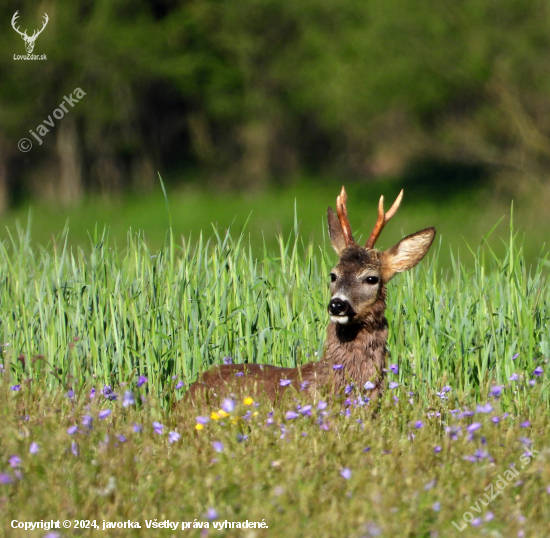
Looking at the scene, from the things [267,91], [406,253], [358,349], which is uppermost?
[267,91]

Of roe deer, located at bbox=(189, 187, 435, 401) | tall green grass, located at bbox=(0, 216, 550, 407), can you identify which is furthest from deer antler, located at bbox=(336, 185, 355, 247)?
tall green grass, located at bbox=(0, 216, 550, 407)

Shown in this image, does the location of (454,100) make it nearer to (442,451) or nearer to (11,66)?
(11,66)

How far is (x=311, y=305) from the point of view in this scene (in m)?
5.98

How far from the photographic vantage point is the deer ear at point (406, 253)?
221 inches

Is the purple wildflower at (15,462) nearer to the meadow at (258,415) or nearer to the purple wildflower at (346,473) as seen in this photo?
the meadow at (258,415)

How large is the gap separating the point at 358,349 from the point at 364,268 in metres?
0.52

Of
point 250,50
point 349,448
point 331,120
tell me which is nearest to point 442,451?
point 349,448

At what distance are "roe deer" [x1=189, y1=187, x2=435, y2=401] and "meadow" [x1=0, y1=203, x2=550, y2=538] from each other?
0.60 feet

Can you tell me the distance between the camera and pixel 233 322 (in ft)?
19.6

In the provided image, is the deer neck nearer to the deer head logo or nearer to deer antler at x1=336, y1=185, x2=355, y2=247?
deer antler at x1=336, y1=185, x2=355, y2=247

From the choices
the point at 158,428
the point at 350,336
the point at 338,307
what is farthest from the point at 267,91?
the point at 158,428

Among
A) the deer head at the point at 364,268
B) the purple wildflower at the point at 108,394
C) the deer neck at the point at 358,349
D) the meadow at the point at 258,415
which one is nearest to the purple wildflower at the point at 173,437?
the meadow at the point at 258,415

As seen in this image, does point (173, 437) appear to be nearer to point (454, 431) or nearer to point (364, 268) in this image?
point (454, 431)

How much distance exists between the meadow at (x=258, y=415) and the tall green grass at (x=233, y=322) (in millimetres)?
18
